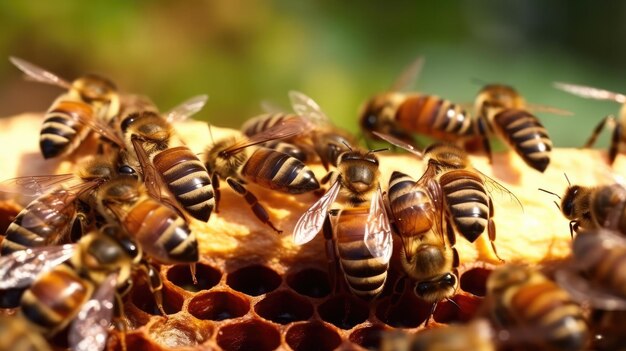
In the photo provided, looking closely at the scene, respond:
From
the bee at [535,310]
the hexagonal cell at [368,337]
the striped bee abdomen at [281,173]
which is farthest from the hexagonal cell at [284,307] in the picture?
the bee at [535,310]

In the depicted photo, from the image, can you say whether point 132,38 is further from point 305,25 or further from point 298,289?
point 298,289

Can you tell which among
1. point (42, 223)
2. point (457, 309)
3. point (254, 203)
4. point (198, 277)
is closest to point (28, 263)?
point (42, 223)

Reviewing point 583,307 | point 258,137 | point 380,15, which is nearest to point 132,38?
point 380,15

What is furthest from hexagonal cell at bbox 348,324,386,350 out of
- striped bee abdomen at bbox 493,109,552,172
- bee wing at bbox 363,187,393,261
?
striped bee abdomen at bbox 493,109,552,172

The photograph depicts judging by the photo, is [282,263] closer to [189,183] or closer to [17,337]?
[189,183]

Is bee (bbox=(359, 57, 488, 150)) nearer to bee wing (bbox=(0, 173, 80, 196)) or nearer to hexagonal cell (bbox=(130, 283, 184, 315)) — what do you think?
hexagonal cell (bbox=(130, 283, 184, 315))

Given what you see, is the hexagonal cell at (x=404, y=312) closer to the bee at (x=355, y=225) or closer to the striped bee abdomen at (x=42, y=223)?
the bee at (x=355, y=225)

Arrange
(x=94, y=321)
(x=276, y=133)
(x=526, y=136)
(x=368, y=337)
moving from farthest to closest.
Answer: (x=526, y=136) < (x=276, y=133) < (x=368, y=337) < (x=94, y=321)
